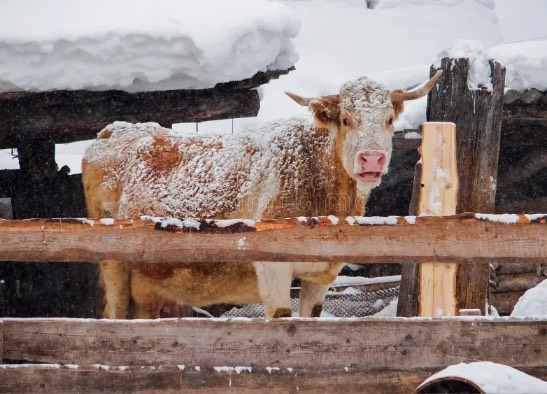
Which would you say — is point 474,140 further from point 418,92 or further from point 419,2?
point 419,2

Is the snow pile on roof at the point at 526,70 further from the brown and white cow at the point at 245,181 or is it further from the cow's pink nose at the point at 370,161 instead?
the cow's pink nose at the point at 370,161

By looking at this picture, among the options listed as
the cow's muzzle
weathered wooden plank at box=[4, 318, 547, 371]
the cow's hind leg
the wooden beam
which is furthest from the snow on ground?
weathered wooden plank at box=[4, 318, 547, 371]

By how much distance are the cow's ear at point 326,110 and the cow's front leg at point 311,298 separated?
112 centimetres

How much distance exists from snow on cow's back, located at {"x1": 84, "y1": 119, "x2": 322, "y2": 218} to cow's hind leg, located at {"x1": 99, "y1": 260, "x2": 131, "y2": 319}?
1.50 ft

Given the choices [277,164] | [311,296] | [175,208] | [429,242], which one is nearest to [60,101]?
[175,208]

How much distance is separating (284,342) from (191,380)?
1.30 feet

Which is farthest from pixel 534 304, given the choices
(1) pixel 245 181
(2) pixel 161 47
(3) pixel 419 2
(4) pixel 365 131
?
(3) pixel 419 2

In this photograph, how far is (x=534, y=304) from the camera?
521 centimetres

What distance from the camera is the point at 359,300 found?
823 cm

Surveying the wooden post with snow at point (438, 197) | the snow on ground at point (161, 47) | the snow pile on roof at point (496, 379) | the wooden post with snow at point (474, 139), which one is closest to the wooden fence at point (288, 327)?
the snow pile on roof at point (496, 379)

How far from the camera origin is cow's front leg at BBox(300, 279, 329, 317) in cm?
645

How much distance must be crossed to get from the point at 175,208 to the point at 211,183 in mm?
337

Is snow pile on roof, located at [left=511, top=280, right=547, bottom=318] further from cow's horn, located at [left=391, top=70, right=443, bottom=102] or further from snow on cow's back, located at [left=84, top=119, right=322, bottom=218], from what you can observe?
snow on cow's back, located at [left=84, top=119, right=322, bottom=218]

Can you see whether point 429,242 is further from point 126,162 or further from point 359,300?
point 359,300
